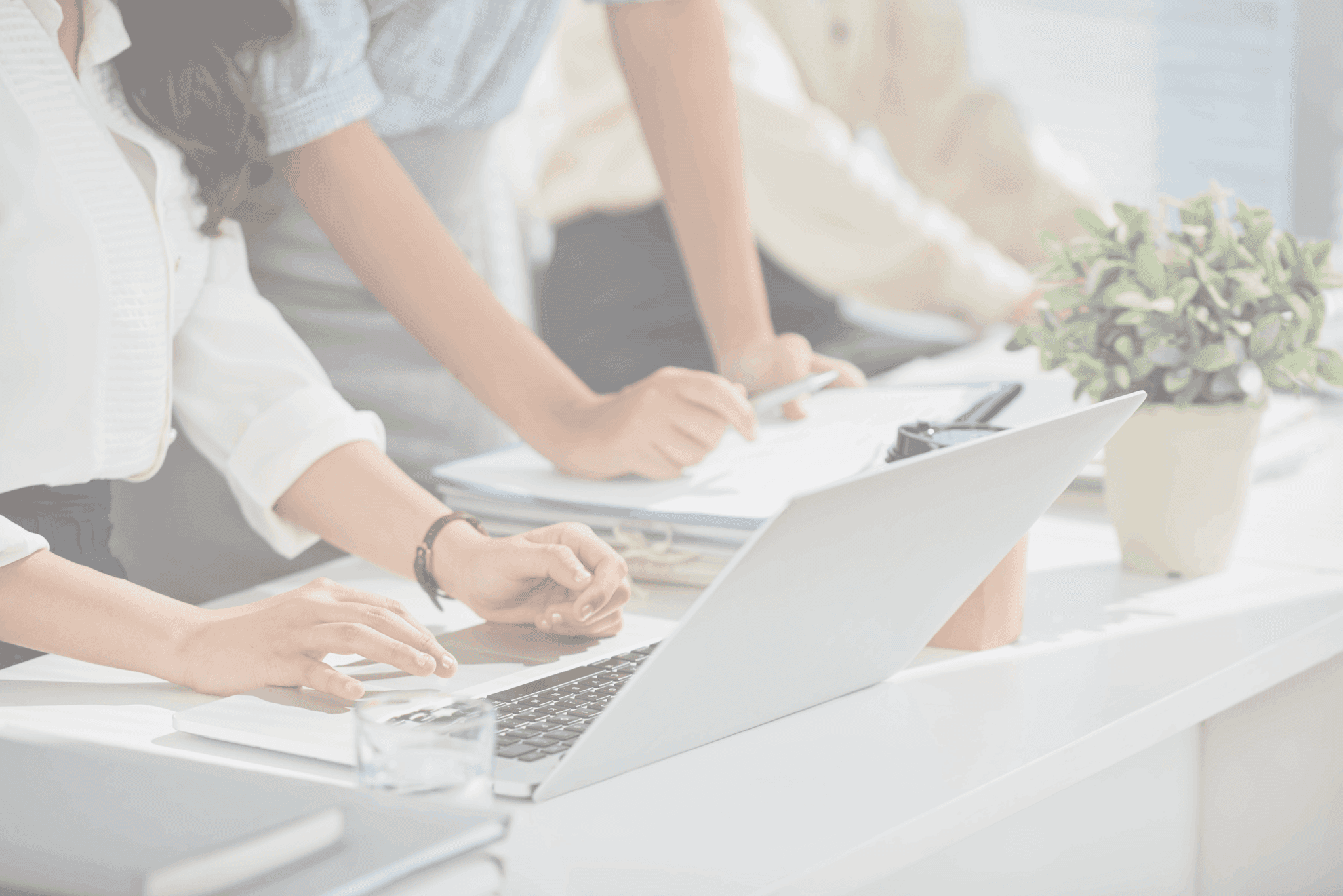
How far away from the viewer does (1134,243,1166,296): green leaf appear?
0.91 m

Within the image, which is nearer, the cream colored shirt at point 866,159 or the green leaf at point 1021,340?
the green leaf at point 1021,340

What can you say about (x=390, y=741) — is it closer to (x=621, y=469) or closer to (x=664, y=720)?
(x=664, y=720)

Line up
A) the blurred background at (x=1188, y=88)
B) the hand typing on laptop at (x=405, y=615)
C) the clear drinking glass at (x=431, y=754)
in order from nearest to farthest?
the clear drinking glass at (x=431, y=754) < the hand typing on laptop at (x=405, y=615) < the blurred background at (x=1188, y=88)

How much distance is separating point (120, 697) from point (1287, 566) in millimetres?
795

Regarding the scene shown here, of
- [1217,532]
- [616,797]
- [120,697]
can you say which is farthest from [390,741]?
[1217,532]

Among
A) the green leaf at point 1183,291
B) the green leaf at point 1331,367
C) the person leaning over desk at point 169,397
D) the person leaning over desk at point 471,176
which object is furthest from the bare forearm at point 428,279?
the green leaf at point 1331,367

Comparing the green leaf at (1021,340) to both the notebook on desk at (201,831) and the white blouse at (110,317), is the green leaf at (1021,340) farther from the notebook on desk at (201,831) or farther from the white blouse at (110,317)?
the notebook on desk at (201,831)

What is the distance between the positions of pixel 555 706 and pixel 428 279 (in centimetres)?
49

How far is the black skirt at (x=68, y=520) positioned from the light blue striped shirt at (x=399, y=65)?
0.30 meters

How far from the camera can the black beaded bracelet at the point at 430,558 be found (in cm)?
85

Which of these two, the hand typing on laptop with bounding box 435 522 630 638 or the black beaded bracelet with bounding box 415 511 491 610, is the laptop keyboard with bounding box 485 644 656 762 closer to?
the hand typing on laptop with bounding box 435 522 630 638

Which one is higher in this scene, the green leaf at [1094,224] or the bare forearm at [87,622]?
the green leaf at [1094,224]

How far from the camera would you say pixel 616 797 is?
55 centimetres

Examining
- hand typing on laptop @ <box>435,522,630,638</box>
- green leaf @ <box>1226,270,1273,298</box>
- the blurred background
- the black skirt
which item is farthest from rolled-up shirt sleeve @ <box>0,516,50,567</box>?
the blurred background
